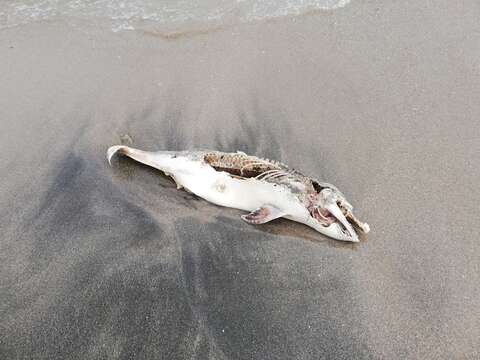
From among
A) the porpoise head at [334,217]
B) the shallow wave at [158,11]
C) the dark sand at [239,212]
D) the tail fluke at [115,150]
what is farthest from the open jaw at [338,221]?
the shallow wave at [158,11]

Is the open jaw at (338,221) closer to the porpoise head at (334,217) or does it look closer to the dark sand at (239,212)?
the porpoise head at (334,217)

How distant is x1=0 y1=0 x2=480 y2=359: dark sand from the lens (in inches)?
120

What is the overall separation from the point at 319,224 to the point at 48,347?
239cm

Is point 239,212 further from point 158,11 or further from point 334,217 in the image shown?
point 158,11

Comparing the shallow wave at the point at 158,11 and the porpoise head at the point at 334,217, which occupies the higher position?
the shallow wave at the point at 158,11

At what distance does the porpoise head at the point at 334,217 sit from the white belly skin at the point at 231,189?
0.11 metres

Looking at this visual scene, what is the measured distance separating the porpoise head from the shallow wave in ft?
12.0

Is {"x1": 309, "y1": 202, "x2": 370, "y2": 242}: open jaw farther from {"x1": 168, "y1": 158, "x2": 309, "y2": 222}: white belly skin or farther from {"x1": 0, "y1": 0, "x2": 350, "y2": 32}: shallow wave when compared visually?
{"x1": 0, "y1": 0, "x2": 350, "y2": 32}: shallow wave

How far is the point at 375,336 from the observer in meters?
3.02

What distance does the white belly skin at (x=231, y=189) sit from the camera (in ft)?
12.2

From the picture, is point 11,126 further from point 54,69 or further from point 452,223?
point 452,223

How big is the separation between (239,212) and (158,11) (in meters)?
4.21

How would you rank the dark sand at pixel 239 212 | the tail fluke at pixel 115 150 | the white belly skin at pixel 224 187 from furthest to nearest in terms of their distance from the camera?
1. the tail fluke at pixel 115 150
2. the white belly skin at pixel 224 187
3. the dark sand at pixel 239 212

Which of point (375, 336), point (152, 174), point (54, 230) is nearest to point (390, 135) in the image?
point (375, 336)
